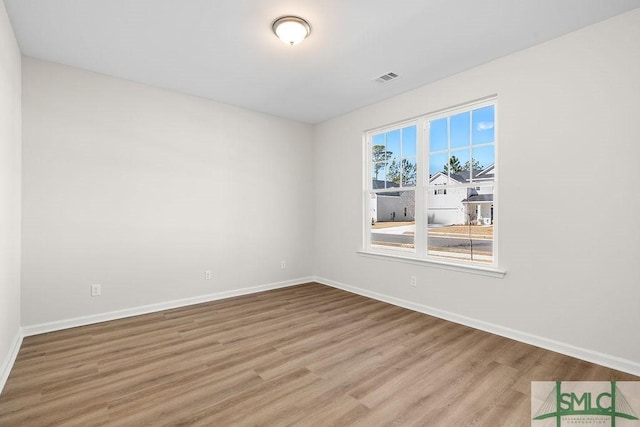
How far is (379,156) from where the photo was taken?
467cm

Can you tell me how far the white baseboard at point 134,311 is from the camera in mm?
3189

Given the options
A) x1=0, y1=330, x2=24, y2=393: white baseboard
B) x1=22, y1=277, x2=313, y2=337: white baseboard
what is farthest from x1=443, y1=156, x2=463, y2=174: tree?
x1=0, y1=330, x2=24, y2=393: white baseboard

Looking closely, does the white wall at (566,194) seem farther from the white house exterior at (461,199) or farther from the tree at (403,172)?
the tree at (403,172)

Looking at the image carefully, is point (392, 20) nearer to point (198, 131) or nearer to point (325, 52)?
point (325, 52)

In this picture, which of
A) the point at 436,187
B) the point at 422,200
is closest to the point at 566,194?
the point at 436,187

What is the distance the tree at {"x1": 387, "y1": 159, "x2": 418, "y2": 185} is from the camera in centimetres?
419

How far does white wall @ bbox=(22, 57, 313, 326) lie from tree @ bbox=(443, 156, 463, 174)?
263cm

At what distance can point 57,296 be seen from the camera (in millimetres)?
3285

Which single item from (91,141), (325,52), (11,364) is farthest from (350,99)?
(11,364)

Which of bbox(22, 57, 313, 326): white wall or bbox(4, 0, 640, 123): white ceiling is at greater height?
bbox(4, 0, 640, 123): white ceiling

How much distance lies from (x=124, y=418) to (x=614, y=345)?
3.66 m

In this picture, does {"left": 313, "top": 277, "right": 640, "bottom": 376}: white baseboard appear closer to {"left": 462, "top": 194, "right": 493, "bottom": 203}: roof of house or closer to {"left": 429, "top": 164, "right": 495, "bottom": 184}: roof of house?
{"left": 462, "top": 194, "right": 493, "bottom": 203}: roof of house
